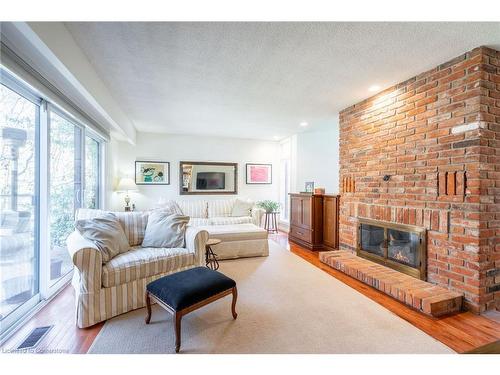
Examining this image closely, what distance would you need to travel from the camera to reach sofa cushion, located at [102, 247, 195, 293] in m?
2.12

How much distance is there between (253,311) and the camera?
225 cm

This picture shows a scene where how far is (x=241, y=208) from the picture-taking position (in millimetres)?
5121

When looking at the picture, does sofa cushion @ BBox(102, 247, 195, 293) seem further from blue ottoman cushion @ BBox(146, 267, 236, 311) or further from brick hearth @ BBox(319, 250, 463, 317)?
brick hearth @ BBox(319, 250, 463, 317)

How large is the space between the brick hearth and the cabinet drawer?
42.8 inches

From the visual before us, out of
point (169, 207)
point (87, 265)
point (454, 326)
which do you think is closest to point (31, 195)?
point (87, 265)

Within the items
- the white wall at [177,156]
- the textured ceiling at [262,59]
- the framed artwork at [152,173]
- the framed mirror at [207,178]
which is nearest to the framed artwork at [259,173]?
the white wall at [177,156]

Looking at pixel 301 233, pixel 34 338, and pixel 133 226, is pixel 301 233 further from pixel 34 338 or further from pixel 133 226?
pixel 34 338

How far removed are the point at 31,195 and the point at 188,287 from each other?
1750 mm

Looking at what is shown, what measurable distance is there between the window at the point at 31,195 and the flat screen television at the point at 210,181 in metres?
3.00

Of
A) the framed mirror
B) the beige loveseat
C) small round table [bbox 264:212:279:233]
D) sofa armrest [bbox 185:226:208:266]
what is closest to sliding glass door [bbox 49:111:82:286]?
sofa armrest [bbox 185:226:208:266]

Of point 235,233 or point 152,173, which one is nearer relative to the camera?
point 235,233

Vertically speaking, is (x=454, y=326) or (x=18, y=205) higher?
(x=18, y=205)

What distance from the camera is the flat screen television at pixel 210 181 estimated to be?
599 cm

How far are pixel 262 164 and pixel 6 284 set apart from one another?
5327mm
